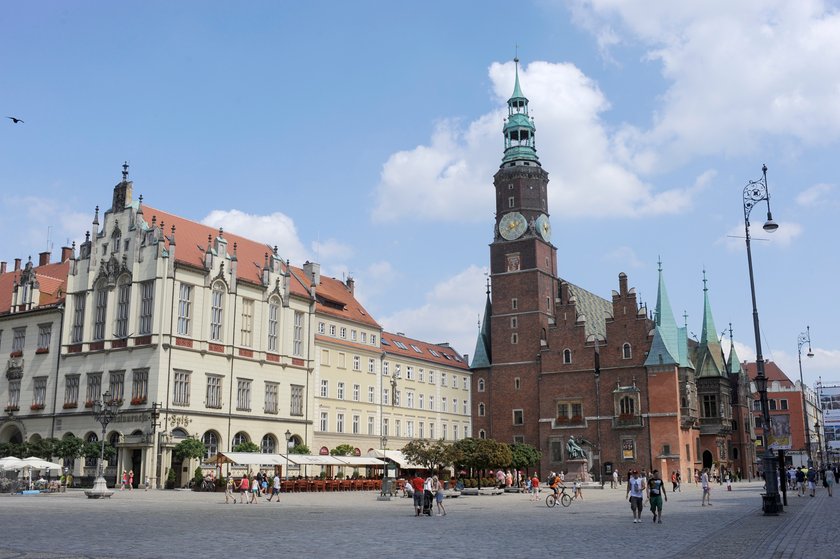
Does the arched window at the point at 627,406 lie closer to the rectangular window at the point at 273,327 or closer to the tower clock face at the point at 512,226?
the tower clock face at the point at 512,226

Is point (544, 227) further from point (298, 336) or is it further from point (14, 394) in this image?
point (14, 394)

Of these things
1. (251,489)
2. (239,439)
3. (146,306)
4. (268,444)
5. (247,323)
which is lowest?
(251,489)

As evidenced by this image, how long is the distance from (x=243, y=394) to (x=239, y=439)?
3380 mm

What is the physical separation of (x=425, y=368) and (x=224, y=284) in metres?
30.8

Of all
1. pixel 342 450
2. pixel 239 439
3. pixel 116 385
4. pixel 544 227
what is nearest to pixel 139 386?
pixel 116 385

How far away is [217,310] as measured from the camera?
6328 cm

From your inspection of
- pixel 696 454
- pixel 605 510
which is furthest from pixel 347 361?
pixel 605 510

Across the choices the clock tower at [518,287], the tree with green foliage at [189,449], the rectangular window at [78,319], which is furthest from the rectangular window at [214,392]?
the clock tower at [518,287]

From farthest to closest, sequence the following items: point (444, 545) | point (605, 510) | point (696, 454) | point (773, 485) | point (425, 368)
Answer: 1. point (425, 368)
2. point (696, 454)
3. point (605, 510)
4. point (773, 485)
5. point (444, 545)

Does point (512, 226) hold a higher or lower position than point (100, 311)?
higher

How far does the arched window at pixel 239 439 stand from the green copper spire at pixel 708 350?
52604mm

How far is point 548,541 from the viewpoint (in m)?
21.0

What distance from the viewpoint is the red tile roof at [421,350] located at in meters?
86.3

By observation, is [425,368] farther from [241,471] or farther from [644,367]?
[241,471]
